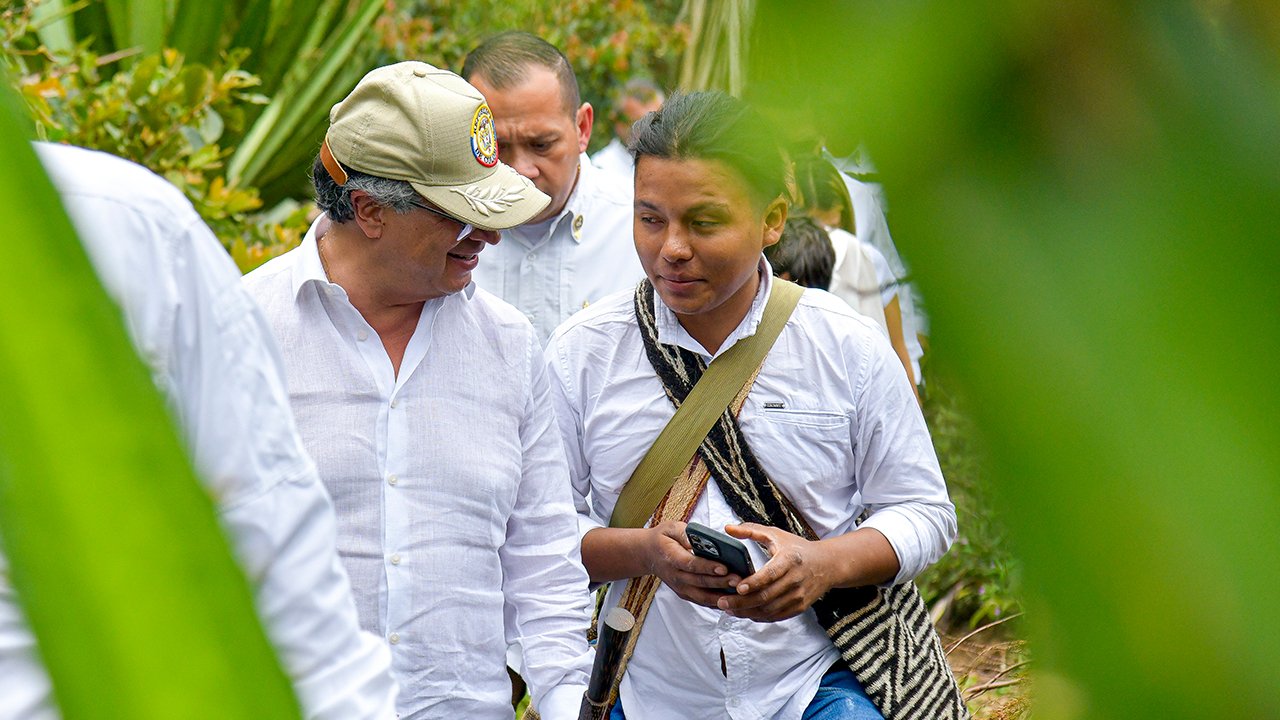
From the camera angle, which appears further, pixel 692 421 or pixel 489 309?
pixel 692 421

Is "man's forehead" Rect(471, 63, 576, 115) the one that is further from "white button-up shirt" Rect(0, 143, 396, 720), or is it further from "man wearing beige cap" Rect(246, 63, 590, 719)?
"white button-up shirt" Rect(0, 143, 396, 720)

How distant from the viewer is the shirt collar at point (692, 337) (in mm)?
2885

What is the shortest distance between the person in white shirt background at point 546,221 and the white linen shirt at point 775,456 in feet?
2.54

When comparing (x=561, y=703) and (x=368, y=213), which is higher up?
(x=368, y=213)

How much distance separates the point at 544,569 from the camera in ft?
8.86

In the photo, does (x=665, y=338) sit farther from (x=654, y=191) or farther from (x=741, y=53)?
(x=741, y=53)

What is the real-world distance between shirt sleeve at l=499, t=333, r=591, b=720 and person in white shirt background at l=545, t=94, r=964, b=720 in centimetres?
14

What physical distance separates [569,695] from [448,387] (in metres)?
0.63

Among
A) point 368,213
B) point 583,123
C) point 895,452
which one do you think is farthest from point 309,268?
point 583,123

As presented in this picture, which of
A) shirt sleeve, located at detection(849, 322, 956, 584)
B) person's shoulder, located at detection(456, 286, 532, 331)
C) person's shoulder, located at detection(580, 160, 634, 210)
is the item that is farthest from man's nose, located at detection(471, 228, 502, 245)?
person's shoulder, located at detection(580, 160, 634, 210)

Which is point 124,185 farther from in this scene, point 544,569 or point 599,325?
point 599,325

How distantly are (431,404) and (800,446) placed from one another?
0.75 metres

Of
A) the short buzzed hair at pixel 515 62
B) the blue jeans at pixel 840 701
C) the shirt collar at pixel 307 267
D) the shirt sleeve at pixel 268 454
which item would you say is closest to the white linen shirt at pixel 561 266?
the short buzzed hair at pixel 515 62

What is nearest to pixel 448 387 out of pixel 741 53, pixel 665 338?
pixel 665 338
